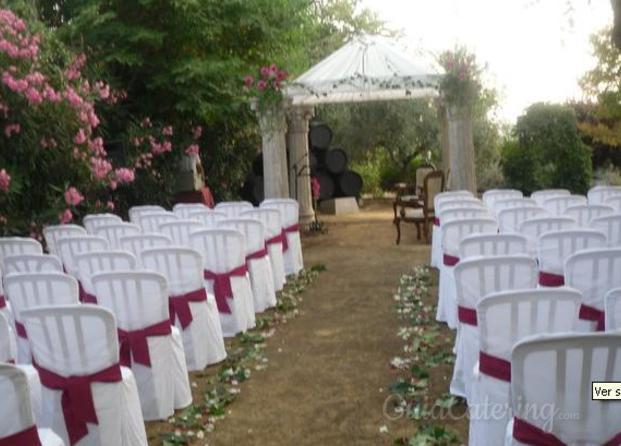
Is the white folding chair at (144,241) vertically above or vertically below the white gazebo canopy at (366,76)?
below

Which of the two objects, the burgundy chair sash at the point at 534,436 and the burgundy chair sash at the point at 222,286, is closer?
the burgundy chair sash at the point at 534,436

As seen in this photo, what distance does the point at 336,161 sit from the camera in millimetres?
16234

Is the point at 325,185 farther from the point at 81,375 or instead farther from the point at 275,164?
the point at 81,375

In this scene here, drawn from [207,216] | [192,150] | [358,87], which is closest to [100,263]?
[207,216]

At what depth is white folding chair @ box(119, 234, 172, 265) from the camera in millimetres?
5785

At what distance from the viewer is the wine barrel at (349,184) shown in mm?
16359

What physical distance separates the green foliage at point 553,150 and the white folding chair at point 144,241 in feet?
25.3

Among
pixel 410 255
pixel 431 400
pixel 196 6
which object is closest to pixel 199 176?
pixel 196 6

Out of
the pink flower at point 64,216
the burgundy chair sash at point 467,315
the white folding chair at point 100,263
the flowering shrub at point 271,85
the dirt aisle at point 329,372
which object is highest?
the flowering shrub at point 271,85

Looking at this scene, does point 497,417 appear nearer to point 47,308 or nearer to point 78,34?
point 47,308

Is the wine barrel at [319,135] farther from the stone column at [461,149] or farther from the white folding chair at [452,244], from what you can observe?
the white folding chair at [452,244]

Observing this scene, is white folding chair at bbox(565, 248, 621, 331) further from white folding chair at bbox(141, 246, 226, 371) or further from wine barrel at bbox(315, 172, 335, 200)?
wine barrel at bbox(315, 172, 335, 200)

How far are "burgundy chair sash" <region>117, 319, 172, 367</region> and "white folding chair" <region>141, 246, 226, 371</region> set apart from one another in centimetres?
75

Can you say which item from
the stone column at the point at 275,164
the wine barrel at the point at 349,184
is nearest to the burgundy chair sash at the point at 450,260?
the stone column at the point at 275,164
